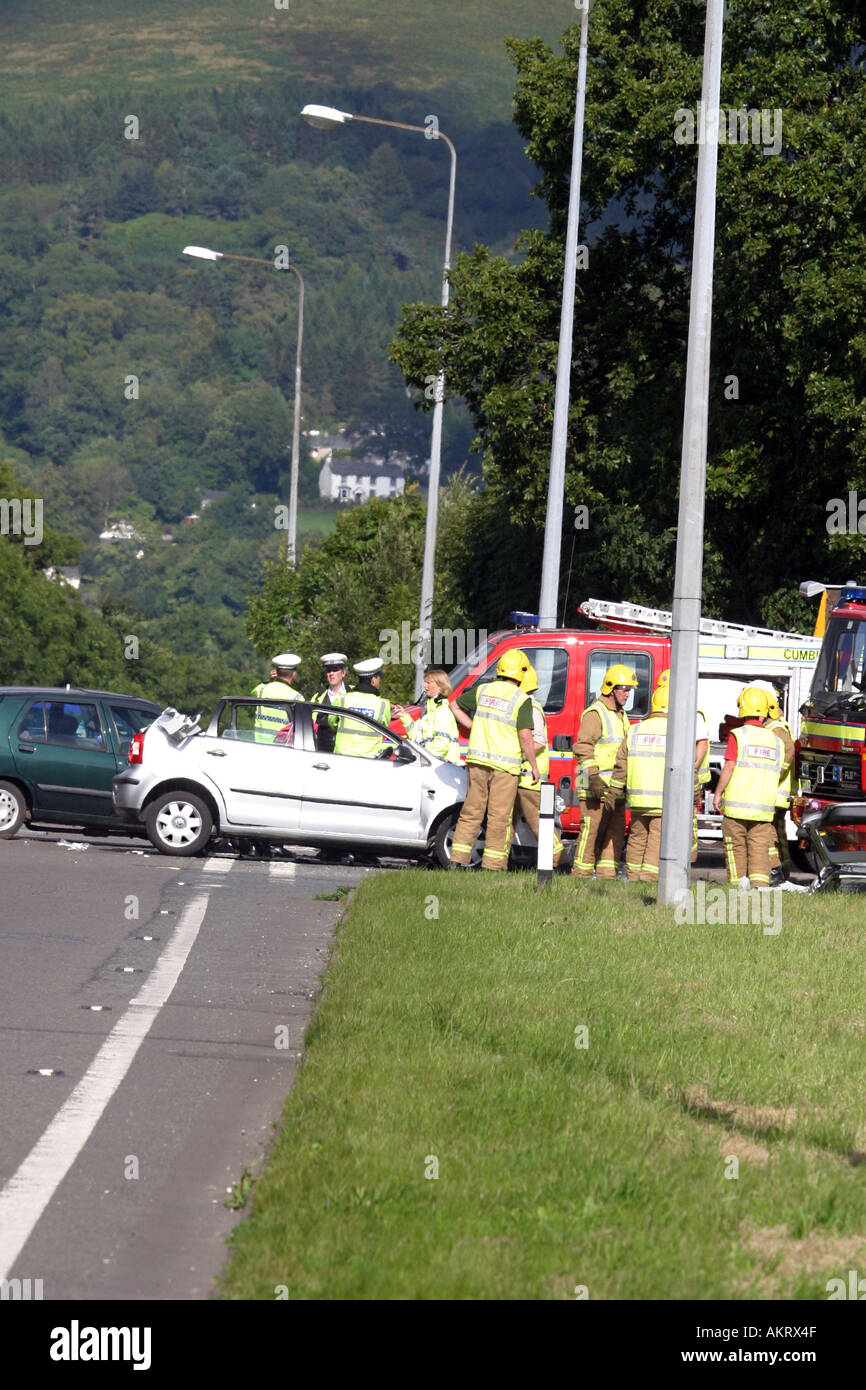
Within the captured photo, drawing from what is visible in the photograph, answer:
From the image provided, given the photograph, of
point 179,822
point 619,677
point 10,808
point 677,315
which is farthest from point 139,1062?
point 677,315

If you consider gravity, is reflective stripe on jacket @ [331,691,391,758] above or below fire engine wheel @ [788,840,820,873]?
above

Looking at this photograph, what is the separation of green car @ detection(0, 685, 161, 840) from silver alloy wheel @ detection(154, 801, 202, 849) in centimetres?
133

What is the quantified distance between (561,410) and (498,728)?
30.2ft

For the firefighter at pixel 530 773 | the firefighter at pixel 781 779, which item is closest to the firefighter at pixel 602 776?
the firefighter at pixel 530 773

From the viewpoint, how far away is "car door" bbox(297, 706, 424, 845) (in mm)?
17469

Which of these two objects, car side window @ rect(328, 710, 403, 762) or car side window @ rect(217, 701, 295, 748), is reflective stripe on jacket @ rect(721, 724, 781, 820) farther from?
car side window @ rect(217, 701, 295, 748)

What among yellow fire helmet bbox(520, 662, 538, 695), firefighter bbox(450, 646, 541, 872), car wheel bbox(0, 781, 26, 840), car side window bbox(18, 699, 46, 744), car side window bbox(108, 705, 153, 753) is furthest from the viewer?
car side window bbox(108, 705, 153, 753)

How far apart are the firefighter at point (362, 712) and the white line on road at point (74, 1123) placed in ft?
22.3

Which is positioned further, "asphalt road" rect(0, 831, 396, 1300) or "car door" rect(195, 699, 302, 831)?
"car door" rect(195, 699, 302, 831)

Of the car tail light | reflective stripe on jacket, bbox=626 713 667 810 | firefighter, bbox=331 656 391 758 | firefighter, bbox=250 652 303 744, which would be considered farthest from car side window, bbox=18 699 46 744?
reflective stripe on jacket, bbox=626 713 667 810

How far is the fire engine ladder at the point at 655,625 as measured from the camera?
20391 millimetres

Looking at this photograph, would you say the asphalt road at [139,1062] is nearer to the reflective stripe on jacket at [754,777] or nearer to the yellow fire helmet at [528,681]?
the yellow fire helmet at [528,681]

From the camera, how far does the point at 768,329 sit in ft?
84.8

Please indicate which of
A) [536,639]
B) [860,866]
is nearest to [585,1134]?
[860,866]
